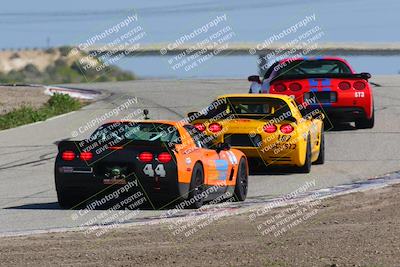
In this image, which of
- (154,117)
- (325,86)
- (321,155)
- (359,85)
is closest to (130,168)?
(321,155)

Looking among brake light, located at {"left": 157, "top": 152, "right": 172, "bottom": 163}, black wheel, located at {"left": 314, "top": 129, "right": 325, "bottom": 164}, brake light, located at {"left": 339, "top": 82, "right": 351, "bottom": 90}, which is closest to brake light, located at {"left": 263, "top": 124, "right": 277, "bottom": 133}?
black wheel, located at {"left": 314, "top": 129, "right": 325, "bottom": 164}

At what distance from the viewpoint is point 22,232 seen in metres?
11.0

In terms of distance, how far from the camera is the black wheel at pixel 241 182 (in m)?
13.9

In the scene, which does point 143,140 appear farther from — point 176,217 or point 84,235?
point 84,235

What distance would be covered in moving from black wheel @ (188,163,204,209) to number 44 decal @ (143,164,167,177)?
1.44ft

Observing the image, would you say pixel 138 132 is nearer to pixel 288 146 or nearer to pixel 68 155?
pixel 68 155

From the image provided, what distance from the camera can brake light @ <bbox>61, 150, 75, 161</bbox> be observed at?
41.9 feet

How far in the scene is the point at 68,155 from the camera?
42.0 ft

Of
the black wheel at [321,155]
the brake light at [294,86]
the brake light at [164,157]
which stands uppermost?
the brake light at [164,157]

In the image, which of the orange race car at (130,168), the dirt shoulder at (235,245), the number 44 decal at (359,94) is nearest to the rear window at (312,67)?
the number 44 decal at (359,94)

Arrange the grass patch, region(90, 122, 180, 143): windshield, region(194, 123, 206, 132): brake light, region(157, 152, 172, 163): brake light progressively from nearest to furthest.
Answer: region(157, 152, 172, 163): brake light → region(90, 122, 180, 143): windshield → region(194, 123, 206, 132): brake light → the grass patch

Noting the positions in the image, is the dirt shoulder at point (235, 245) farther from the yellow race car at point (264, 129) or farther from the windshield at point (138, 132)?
the yellow race car at point (264, 129)

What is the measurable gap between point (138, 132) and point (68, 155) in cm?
102

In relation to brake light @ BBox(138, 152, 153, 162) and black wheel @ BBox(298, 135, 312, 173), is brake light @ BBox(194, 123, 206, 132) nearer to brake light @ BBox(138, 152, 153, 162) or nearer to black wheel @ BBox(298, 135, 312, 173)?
black wheel @ BBox(298, 135, 312, 173)
